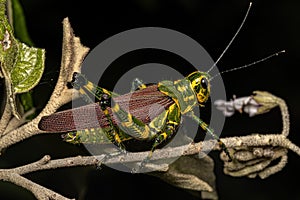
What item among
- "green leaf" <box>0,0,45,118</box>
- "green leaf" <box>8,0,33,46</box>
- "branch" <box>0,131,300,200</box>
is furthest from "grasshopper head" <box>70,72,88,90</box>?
"green leaf" <box>8,0,33,46</box>

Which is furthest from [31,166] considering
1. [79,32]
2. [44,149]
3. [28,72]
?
[79,32]

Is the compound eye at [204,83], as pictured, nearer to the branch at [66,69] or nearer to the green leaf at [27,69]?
the branch at [66,69]

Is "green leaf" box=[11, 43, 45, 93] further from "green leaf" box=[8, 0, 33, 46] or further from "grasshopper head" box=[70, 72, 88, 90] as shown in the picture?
"green leaf" box=[8, 0, 33, 46]

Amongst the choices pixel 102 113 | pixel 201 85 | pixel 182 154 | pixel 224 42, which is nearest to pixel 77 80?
pixel 102 113

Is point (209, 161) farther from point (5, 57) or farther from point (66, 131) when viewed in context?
point (5, 57)

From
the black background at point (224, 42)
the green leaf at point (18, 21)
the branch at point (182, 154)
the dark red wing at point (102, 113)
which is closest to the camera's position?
the branch at point (182, 154)

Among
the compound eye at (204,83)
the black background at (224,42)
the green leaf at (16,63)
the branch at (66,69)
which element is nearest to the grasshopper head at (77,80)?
the branch at (66,69)
